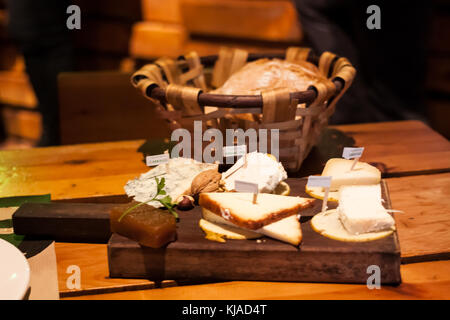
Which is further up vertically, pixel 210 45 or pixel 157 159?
pixel 210 45

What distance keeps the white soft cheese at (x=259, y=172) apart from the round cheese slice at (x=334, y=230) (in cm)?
13

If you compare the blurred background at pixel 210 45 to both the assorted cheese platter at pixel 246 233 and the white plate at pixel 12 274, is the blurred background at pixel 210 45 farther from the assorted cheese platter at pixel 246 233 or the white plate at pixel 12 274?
the white plate at pixel 12 274

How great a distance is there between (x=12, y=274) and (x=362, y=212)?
67 centimetres

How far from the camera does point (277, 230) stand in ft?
3.14

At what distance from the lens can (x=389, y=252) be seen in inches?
36.2

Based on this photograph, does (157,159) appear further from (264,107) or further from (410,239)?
(410,239)

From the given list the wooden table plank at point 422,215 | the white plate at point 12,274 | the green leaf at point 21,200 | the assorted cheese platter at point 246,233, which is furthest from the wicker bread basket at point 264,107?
the white plate at point 12,274

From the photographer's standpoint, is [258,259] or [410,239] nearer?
[258,259]

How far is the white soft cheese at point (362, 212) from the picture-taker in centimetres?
97

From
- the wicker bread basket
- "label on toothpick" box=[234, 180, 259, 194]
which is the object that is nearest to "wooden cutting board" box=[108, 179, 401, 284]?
"label on toothpick" box=[234, 180, 259, 194]

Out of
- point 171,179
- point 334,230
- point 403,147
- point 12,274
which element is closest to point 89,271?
point 12,274

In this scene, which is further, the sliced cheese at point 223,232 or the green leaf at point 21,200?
the green leaf at point 21,200

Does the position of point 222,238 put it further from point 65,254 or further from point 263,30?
point 263,30
